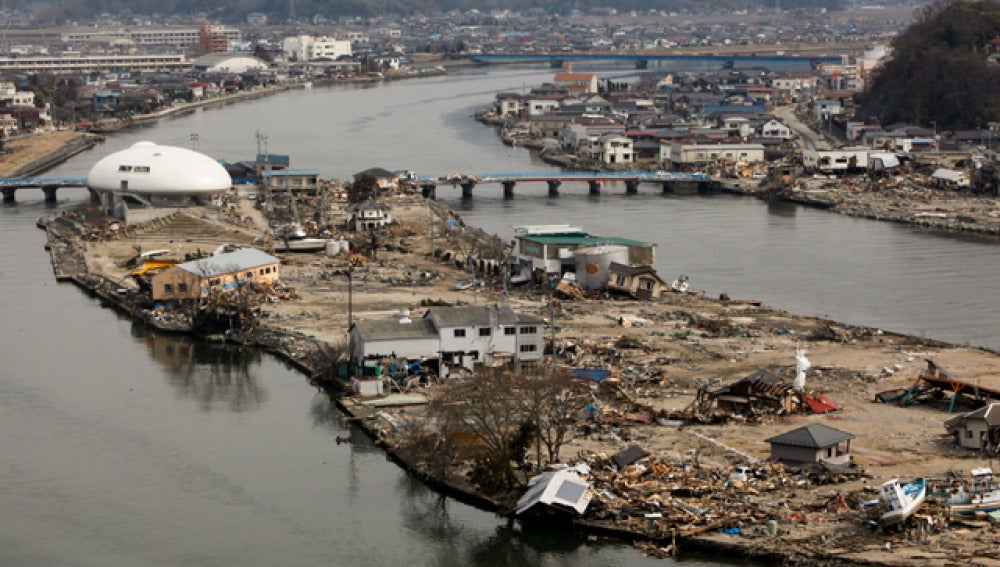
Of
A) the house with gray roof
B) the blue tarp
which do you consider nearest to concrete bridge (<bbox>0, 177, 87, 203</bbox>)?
the house with gray roof

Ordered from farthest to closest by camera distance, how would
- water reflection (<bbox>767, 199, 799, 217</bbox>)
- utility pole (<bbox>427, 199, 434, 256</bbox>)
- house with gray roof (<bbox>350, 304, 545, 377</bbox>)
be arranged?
water reflection (<bbox>767, 199, 799, 217</bbox>) < utility pole (<bbox>427, 199, 434, 256</bbox>) < house with gray roof (<bbox>350, 304, 545, 377</bbox>)

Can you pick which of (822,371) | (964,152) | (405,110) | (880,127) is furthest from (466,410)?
(405,110)

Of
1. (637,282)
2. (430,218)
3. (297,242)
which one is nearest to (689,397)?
(637,282)

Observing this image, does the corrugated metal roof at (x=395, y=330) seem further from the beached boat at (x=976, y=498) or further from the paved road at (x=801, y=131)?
the paved road at (x=801, y=131)

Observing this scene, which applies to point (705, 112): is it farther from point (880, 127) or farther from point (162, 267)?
point (162, 267)

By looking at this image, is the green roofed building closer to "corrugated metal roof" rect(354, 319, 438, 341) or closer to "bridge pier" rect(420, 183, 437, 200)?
"corrugated metal roof" rect(354, 319, 438, 341)

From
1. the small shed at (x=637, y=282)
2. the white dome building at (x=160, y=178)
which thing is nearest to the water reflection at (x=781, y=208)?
the white dome building at (x=160, y=178)

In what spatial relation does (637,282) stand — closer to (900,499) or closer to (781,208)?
(900,499)
